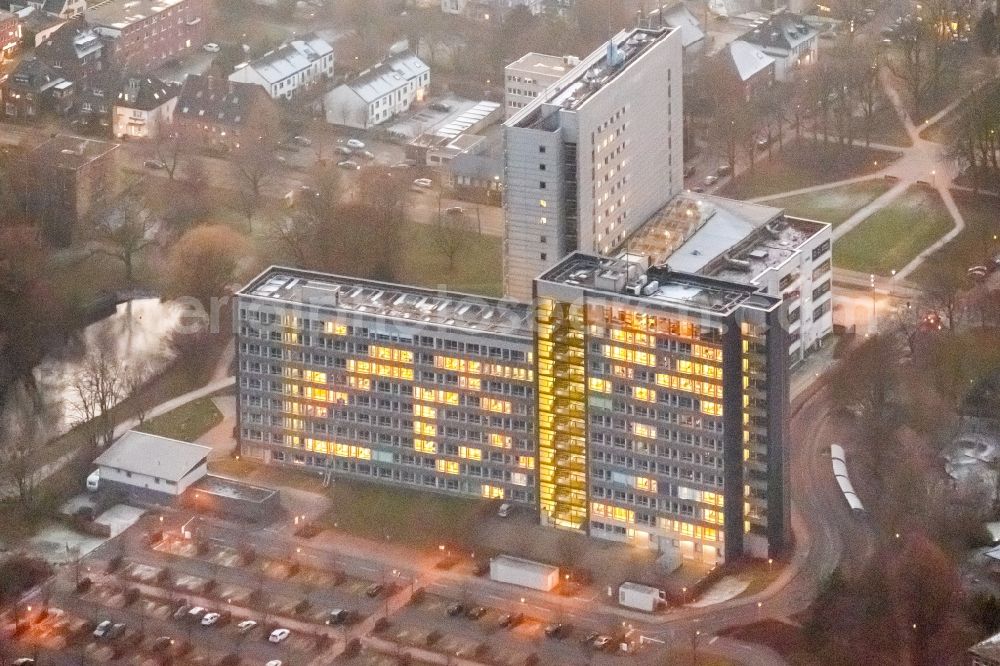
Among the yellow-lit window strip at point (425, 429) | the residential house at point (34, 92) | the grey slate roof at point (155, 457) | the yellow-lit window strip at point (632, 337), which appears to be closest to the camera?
the yellow-lit window strip at point (632, 337)

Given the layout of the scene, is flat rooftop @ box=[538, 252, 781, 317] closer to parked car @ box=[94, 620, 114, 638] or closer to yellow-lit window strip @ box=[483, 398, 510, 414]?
yellow-lit window strip @ box=[483, 398, 510, 414]

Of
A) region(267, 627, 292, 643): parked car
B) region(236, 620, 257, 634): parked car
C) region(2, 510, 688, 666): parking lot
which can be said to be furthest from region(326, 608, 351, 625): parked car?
region(236, 620, 257, 634): parked car

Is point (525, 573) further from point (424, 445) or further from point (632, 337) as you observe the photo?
point (632, 337)

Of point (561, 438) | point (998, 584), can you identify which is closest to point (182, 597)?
point (561, 438)

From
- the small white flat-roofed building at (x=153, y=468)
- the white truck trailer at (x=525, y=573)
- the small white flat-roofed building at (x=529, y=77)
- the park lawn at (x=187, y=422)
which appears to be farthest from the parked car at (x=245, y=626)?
the small white flat-roofed building at (x=529, y=77)

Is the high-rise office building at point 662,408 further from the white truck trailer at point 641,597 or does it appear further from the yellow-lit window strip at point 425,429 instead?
the yellow-lit window strip at point 425,429

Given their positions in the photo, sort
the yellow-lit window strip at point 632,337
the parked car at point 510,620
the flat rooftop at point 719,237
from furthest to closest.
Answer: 1. the flat rooftop at point 719,237
2. the yellow-lit window strip at point 632,337
3. the parked car at point 510,620

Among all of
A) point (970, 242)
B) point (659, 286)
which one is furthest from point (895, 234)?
point (659, 286)
